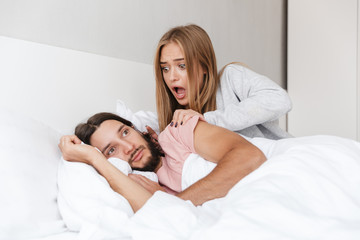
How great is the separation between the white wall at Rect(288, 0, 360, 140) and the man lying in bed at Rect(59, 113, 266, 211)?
2193 millimetres

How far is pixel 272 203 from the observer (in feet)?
2.03

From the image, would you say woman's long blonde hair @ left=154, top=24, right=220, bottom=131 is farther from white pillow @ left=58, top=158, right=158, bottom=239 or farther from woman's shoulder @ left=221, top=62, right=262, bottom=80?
white pillow @ left=58, top=158, right=158, bottom=239

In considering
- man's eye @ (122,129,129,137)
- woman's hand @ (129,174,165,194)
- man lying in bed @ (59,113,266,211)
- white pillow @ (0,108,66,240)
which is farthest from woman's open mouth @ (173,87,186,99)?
white pillow @ (0,108,66,240)

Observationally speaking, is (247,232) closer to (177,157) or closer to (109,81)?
(177,157)

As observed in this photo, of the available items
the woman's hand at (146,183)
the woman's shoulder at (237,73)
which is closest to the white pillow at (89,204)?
the woman's hand at (146,183)

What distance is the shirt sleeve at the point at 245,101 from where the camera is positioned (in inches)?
55.8

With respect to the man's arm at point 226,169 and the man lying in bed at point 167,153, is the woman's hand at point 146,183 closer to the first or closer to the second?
the man lying in bed at point 167,153

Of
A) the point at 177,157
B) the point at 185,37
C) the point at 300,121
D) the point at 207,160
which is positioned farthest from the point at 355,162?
the point at 300,121

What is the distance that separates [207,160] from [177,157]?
118 mm

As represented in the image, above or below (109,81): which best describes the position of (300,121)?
below

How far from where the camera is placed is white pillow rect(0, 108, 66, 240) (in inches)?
30.9

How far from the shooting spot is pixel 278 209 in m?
0.60

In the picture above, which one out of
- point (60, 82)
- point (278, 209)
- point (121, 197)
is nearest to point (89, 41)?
point (60, 82)

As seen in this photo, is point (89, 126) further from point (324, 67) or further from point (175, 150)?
point (324, 67)
